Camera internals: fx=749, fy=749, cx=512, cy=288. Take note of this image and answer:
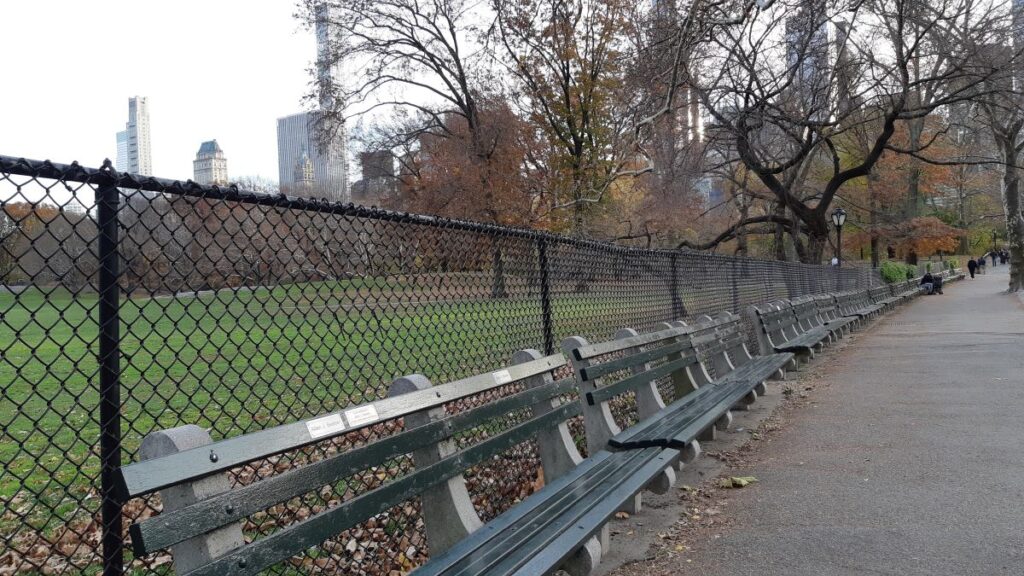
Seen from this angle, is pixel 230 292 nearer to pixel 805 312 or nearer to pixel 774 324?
pixel 774 324

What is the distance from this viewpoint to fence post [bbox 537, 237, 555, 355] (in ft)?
17.4

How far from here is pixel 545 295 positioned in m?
5.41

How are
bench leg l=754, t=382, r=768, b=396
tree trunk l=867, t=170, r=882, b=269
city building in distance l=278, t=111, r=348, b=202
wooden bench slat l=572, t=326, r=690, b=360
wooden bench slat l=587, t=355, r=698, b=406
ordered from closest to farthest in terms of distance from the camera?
wooden bench slat l=572, t=326, r=690, b=360, wooden bench slat l=587, t=355, r=698, b=406, bench leg l=754, t=382, r=768, b=396, city building in distance l=278, t=111, r=348, b=202, tree trunk l=867, t=170, r=882, b=269

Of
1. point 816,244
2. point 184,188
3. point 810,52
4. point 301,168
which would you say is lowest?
point 184,188

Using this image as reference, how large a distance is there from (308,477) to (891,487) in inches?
158

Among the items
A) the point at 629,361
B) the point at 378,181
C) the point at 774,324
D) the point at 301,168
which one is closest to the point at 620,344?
the point at 629,361

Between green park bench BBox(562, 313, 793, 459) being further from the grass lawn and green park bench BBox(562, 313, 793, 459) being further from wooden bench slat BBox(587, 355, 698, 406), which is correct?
the grass lawn

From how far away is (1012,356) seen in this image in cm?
1094

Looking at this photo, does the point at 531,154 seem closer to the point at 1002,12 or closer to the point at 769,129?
the point at 769,129

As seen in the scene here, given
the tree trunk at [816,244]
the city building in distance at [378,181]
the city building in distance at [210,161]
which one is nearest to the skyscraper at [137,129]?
the city building in distance at [210,161]

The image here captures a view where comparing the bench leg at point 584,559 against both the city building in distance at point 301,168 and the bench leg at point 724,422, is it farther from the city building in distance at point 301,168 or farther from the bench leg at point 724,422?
the city building in distance at point 301,168

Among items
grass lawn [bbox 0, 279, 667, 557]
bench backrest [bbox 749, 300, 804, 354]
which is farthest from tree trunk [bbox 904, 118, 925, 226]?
grass lawn [bbox 0, 279, 667, 557]

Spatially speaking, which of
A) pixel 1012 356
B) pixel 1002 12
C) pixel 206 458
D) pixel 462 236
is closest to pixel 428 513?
pixel 206 458

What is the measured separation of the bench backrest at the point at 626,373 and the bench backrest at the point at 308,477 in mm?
683
